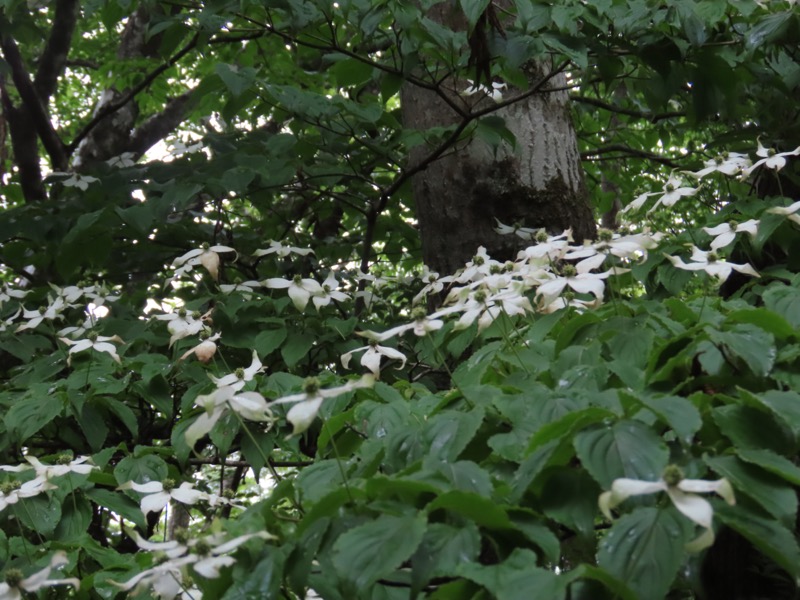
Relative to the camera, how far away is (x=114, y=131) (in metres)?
4.77

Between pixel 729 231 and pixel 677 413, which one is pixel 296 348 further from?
pixel 677 413

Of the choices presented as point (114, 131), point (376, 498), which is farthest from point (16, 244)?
point (376, 498)

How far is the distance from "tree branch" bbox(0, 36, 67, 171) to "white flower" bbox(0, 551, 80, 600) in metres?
2.70

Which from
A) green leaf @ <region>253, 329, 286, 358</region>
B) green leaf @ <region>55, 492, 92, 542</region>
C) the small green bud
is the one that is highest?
green leaf @ <region>253, 329, 286, 358</region>

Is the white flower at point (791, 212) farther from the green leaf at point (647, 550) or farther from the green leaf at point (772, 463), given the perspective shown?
the green leaf at point (647, 550)

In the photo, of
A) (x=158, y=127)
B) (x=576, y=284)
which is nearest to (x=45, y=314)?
(x=576, y=284)

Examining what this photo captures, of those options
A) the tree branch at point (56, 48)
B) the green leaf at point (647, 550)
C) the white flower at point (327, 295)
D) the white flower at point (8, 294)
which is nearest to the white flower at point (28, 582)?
the green leaf at point (647, 550)

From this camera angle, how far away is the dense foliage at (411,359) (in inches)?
34.7

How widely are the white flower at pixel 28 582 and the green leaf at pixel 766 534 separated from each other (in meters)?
0.82

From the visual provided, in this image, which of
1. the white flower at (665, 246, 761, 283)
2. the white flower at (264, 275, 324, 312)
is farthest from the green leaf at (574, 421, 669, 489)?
the white flower at (264, 275, 324, 312)

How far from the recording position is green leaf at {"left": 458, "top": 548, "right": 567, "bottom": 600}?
77cm

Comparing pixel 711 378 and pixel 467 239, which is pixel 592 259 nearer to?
pixel 711 378

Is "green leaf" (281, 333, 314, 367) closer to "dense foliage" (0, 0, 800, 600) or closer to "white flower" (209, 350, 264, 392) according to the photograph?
"dense foliage" (0, 0, 800, 600)

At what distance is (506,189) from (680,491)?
1990 millimetres
